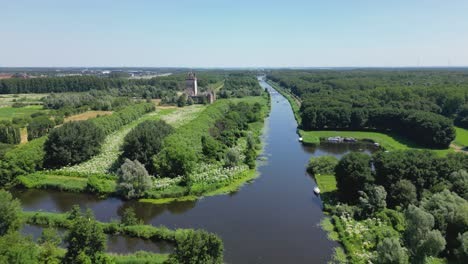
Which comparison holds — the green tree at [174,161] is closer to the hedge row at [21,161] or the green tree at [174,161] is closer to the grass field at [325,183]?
the grass field at [325,183]

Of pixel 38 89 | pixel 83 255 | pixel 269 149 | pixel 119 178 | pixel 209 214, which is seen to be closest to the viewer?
pixel 83 255

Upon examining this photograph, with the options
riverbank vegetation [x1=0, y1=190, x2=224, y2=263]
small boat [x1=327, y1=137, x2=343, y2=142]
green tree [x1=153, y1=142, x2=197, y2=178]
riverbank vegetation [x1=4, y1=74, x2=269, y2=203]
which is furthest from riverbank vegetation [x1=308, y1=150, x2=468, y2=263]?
small boat [x1=327, y1=137, x2=343, y2=142]

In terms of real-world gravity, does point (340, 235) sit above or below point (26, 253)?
below

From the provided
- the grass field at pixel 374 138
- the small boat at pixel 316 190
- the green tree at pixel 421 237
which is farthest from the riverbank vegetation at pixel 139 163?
the green tree at pixel 421 237

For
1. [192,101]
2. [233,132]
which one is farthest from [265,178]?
[192,101]

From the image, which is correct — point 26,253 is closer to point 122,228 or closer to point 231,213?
point 122,228

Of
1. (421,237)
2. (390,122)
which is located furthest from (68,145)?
(390,122)
